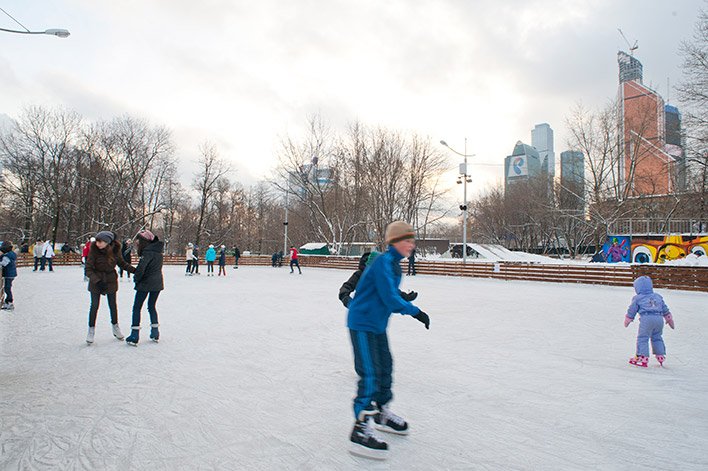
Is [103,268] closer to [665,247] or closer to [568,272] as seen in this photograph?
[568,272]

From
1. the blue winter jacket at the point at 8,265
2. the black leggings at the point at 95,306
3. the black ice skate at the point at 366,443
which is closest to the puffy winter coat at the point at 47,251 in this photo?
the blue winter jacket at the point at 8,265

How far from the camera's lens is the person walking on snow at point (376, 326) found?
9.03 feet

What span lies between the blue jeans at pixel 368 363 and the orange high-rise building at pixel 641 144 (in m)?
34.0

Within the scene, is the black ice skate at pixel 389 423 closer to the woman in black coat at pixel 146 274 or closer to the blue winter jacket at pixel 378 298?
the blue winter jacket at pixel 378 298

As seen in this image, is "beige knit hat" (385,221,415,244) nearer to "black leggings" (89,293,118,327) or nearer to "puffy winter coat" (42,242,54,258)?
"black leggings" (89,293,118,327)

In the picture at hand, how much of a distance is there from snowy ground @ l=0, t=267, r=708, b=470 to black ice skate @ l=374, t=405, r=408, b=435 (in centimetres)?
7

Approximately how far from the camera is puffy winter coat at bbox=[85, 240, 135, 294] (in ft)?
18.2

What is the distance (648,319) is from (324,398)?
4.17 metres

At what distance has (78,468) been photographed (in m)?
2.47

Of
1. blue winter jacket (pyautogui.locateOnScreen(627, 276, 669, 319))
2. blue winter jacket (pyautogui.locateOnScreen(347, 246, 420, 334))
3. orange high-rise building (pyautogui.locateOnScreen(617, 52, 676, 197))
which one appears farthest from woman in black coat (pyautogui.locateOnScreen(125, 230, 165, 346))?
orange high-rise building (pyautogui.locateOnScreen(617, 52, 676, 197))

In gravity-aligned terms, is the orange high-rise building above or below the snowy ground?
above

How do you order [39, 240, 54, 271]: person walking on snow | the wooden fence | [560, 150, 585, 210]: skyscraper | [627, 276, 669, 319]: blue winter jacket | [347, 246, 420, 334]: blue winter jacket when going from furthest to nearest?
[560, 150, 585, 210]: skyscraper
[39, 240, 54, 271]: person walking on snow
the wooden fence
[627, 276, 669, 319]: blue winter jacket
[347, 246, 420, 334]: blue winter jacket

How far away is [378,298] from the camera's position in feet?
9.41

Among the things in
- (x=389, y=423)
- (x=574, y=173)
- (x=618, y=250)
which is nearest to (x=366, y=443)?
(x=389, y=423)
